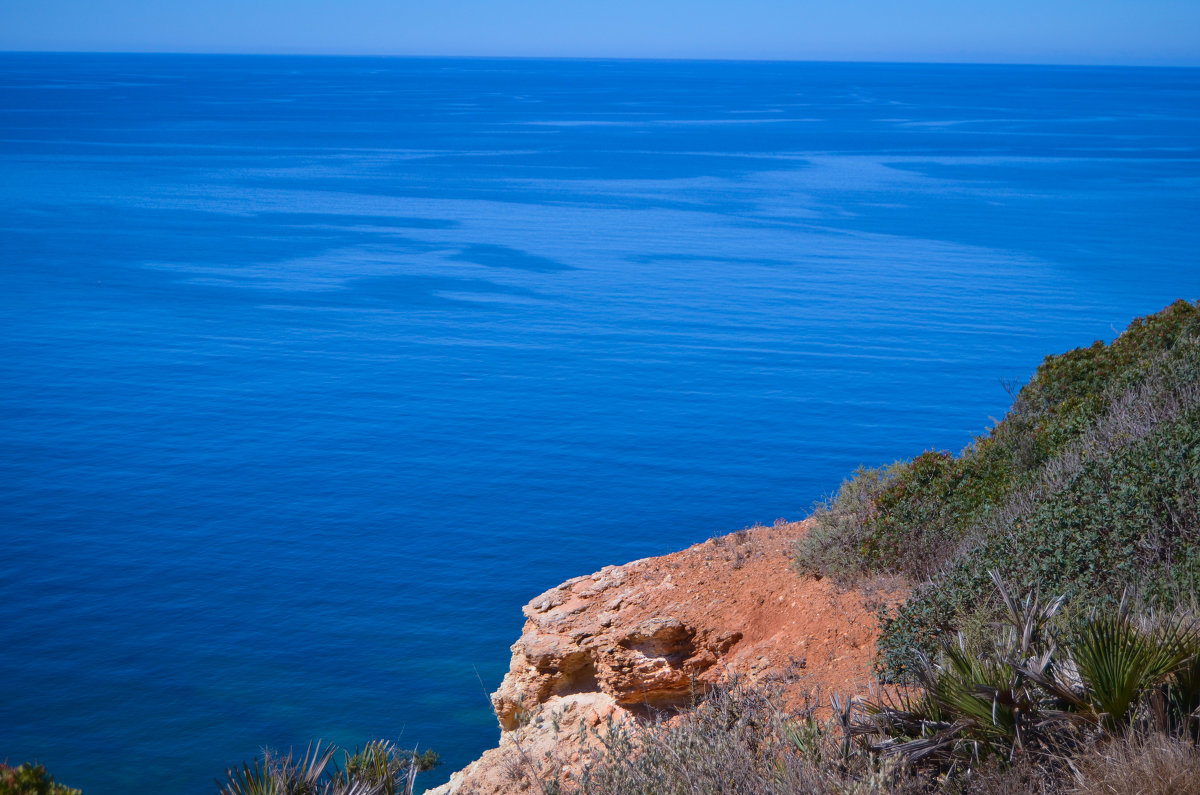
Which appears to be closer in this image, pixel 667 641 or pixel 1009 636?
pixel 1009 636

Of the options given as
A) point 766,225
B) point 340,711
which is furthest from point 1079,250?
point 340,711

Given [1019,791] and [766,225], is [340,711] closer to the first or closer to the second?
[1019,791]

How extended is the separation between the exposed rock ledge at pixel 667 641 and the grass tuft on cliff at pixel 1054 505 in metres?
0.59

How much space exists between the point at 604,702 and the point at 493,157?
320 ft

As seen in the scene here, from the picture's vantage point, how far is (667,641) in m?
10.5

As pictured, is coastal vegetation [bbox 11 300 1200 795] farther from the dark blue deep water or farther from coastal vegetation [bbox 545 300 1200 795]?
the dark blue deep water

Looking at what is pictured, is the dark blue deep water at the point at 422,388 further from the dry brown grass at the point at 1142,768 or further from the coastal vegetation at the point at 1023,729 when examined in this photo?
the dry brown grass at the point at 1142,768

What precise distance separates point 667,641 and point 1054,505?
Result: 409cm

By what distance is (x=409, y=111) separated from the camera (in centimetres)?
16600

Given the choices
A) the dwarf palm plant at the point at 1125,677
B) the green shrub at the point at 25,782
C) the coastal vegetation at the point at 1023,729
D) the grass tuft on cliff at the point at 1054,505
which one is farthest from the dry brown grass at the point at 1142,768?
the green shrub at the point at 25,782

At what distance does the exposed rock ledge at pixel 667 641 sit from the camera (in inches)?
360

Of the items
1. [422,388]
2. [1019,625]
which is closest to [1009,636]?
[1019,625]

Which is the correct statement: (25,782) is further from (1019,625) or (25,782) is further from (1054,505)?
(1054,505)

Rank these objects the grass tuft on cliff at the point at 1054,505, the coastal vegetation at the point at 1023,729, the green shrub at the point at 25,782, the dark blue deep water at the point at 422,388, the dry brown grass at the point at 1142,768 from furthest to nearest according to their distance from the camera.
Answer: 1. the dark blue deep water at the point at 422,388
2. the grass tuft on cliff at the point at 1054,505
3. the green shrub at the point at 25,782
4. the coastal vegetation at the point at 1023,729
5. the dry brown grass at the point at 1142,768
